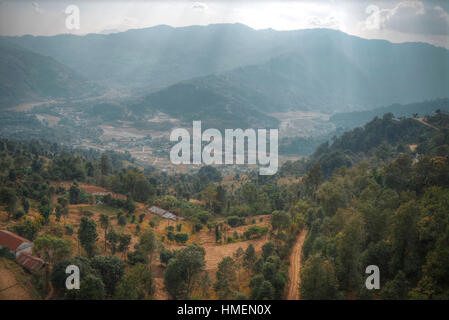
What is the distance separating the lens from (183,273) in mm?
18453

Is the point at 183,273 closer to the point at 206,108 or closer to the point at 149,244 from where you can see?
the point at 149,244

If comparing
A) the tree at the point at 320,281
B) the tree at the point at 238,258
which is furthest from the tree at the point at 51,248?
the tree at the point at 320,281

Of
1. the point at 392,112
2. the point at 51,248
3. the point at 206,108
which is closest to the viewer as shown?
the point at 51,248

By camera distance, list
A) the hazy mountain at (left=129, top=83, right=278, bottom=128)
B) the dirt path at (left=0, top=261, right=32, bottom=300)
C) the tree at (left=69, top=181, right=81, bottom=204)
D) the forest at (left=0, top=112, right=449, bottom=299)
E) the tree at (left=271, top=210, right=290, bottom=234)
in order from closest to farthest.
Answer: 1. the forest at (left=0, top=112, right=449, bottom=299)
2. the dirt path at (left=0, top=261, right=32, bottom=300)
3. the tree at (left=271, top=210, right=290, bottom=234)
4. the tree at (left=69, top=181, right=81, bottom=204)
5. the hazy mountain at (left=129, top=83, right=278, bottom=128)

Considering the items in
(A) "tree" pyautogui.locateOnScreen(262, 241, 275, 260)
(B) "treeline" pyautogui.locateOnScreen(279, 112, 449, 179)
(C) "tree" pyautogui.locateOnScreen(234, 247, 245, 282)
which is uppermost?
(B) "treeline" pyautogui.locateOnScreen(279, 112, 449, 179)

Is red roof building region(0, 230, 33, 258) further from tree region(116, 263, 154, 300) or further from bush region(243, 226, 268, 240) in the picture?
bush region(243, 226, 268, 240)

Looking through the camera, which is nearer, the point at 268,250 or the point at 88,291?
the point at 88,291

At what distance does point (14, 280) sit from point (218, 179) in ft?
188

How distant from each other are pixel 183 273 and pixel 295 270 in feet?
29.8

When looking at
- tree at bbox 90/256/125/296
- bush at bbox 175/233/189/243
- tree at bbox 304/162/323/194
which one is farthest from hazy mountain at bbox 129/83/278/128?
tree at bbox 90/256/125/296

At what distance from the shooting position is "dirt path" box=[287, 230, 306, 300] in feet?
61.9

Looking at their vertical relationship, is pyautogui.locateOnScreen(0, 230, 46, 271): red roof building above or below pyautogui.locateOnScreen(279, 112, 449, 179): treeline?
below

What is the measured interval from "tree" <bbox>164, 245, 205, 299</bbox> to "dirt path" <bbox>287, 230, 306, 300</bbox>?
6355 mm

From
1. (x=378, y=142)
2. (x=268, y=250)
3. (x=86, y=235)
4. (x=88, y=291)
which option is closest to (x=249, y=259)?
(x=268, y=250)
